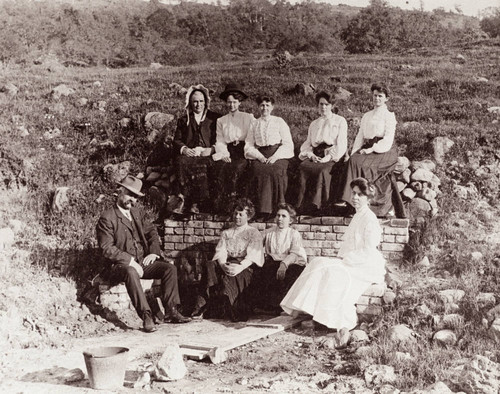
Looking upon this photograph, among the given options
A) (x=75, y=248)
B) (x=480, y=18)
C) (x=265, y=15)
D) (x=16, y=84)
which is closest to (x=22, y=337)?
(x=75, y=248)

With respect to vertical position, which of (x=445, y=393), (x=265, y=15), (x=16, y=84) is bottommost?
(x=445, y=393)

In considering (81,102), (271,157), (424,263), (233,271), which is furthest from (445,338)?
(81,102)

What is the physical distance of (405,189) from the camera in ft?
28.7

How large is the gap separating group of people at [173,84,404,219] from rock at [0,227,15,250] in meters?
2.26

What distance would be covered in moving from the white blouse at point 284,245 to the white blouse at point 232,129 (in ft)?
5.11

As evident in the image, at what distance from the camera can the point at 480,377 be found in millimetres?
4621

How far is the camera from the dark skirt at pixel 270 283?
24.8 ft

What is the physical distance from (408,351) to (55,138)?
7949mm

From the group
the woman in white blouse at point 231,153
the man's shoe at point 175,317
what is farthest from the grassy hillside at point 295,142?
the woman in white blouse at point 231,153

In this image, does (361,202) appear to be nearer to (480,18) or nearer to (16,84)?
(16,84)

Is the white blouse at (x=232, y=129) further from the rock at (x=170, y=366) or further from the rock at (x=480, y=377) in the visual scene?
the rock at (x=480, y=377)

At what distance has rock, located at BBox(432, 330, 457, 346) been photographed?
5633mm

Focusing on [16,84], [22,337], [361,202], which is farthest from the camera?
[16,84]

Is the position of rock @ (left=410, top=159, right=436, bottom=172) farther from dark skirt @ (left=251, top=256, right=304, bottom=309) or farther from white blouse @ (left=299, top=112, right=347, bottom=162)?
dark skirt @ (left=251, top=256, right=304, bottom=309)
